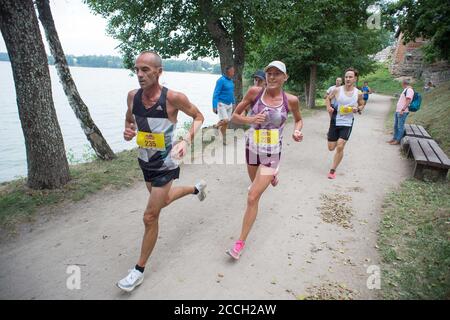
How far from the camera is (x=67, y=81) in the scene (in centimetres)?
675

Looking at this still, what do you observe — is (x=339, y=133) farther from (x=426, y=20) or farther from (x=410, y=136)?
(x=426, y=20)

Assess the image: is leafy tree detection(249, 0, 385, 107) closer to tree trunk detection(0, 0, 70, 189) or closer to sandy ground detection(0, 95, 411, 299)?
sandy ground detection(0, 95, 411, 299)

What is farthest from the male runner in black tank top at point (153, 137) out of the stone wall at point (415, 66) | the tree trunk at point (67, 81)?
the stone wall at point (415, 66)

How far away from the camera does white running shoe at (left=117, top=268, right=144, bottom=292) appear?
323 cm

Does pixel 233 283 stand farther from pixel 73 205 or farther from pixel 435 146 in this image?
pixel 435 146

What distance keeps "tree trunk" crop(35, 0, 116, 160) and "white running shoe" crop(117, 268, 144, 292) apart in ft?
15.7

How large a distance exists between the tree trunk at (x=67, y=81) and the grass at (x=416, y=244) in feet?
20.5

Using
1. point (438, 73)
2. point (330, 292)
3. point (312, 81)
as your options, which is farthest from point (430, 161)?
point (438, 73)

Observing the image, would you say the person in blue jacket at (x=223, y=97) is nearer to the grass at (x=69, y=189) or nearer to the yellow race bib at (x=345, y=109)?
the grass at (x=69, y=189)

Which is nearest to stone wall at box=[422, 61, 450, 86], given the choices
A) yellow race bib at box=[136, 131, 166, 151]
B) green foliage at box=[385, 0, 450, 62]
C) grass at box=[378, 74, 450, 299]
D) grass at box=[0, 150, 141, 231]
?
green foliage at box=[385, 0, 450, 62]

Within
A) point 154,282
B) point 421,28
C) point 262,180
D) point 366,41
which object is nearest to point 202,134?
point 262,180

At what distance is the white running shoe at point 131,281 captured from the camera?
10.6ft

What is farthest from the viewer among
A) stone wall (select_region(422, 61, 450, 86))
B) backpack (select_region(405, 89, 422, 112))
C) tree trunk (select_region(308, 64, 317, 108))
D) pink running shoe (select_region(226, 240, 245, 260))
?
stone wall (select_region(422, 61, 450, 86))

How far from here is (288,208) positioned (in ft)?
17.7
